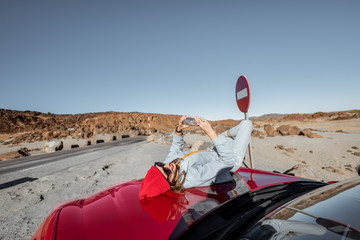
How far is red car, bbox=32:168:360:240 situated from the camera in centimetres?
102

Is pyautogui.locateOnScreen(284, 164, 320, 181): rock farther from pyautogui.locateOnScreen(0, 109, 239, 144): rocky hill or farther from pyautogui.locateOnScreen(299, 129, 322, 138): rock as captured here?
pyautogui.locateOnScreen(0, 109, 239, 144): rocky hill

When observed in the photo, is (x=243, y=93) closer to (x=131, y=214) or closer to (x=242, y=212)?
(x=242, y=212)

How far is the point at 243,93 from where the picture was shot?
2943mm

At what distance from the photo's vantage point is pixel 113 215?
1.25 meters

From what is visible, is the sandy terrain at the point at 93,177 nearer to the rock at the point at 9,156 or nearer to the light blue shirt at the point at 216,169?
the light blue shirt at the point at 216,169

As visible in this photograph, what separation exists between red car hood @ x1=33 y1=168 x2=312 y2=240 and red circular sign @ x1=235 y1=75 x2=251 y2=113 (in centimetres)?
147

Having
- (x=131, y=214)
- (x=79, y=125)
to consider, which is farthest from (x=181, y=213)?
(x=79, y=125)

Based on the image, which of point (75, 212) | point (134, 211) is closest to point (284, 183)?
point (134, 211)

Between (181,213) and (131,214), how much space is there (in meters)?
0.37

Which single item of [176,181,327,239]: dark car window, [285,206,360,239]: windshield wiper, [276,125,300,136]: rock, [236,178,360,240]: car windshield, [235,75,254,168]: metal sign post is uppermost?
[235,75,254,168]: metal sign post

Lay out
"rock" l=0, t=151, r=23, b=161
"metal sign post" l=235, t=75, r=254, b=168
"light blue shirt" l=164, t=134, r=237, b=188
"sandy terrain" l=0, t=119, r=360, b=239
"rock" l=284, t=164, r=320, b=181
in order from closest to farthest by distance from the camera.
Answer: "light blue shirt" l=164, t=134, r=237, b=188, "sandy terrain" l=0, t=119, r=360, b=239, "metal sign post" l=235, t=75, r=254, b=168, "rock" l=284, t=164, r=320, b=181, "rock" l=0, t=151, r=23, b=161

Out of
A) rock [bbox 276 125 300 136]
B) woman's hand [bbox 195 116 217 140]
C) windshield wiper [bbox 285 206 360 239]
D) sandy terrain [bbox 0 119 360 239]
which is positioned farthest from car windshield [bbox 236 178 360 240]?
rock [bbox 276 125 300 136]

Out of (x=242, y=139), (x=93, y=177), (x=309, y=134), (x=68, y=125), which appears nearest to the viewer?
(x=242, y=139)

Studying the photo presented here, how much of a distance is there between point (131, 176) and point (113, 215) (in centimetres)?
306
